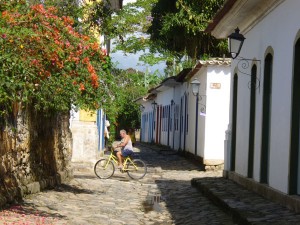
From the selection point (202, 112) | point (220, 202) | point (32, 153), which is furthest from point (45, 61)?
point (202, 112)

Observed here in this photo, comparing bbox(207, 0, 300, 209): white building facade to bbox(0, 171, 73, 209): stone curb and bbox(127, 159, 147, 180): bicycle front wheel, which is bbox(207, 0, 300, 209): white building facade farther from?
bbox(0, 171, 73, 209): stone curb

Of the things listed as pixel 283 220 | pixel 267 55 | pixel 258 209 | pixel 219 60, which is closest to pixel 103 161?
pixel 219 60

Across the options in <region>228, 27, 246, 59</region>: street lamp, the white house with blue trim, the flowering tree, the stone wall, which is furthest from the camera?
the white house with blue trim

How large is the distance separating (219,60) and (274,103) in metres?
9.42

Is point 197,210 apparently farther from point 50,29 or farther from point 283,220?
point 50,29

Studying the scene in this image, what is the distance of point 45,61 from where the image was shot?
28.4 ft

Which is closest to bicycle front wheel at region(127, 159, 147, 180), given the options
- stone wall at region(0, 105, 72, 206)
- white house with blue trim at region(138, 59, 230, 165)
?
stone wall at region(0, 105, 72, 206)

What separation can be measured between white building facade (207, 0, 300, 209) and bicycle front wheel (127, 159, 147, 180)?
2.70m

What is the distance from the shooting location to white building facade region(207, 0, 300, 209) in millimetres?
9797

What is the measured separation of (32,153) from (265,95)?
4258mm

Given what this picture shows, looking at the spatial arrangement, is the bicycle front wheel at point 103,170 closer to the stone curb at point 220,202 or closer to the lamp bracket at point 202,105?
Result: the stone curb at point 220,202

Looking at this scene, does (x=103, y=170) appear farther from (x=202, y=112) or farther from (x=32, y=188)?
(x=32, y=188)

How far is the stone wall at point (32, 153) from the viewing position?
9.91m

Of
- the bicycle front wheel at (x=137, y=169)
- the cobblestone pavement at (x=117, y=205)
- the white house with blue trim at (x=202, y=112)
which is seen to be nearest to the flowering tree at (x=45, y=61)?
the cobblestone pavement at (x=117, y=205)
